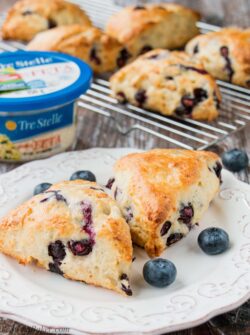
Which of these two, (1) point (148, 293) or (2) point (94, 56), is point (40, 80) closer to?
(2) point (94, 56)

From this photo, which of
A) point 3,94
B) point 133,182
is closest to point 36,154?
point 3,94

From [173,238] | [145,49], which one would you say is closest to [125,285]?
[173,238]

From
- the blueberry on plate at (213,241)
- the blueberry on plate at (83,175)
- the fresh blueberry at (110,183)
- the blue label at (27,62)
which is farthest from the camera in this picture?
the blue label at (27,62)

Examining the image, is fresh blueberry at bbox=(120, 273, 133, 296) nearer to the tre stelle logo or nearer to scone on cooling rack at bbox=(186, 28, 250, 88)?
the tre stelle logo

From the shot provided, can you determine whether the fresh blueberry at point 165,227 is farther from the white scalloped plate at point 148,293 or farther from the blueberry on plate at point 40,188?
the blueberry on plate at point 40,188

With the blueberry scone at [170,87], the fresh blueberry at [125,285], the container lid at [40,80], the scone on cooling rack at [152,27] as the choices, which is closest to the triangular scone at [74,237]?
the fresh blueberry at [125,285]

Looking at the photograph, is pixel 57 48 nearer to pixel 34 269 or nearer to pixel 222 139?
pixel 222 139

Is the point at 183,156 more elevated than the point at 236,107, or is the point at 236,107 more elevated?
the point at 183,156
